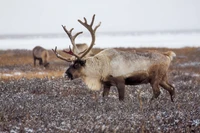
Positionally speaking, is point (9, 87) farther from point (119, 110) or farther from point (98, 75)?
point (119, 110)

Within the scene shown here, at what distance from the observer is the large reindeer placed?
37.8 ft

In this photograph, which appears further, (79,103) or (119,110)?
(79,103)

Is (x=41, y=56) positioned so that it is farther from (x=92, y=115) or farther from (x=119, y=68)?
(x=92, y=115)

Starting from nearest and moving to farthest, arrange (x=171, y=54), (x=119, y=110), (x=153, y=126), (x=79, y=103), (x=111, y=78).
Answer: (x=153, y=126)
(x=119, y=110)
(x=79, y=103)
(x=111, y=78)
(x=171, y=54)

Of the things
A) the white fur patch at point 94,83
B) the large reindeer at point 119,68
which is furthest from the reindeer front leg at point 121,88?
the white fur patch at point 94,83

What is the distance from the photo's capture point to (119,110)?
31.2ft

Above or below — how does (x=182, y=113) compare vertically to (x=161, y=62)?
below

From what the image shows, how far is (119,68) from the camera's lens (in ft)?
37.7

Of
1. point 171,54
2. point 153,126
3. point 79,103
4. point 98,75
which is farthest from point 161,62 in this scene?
point 153,126

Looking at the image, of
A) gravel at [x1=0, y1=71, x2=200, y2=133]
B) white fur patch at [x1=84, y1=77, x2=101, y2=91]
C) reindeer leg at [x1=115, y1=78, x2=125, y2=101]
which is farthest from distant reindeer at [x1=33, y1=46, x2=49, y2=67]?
reindeer leg at [x1=115, y1=78, x2=125, y2=101]

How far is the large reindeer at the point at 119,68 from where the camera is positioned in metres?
11.5

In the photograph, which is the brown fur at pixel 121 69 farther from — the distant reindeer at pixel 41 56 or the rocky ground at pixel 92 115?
the distant reindeer at pixel 41 56

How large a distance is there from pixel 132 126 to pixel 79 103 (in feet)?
10.6

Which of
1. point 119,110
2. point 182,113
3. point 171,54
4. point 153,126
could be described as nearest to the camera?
point 153,126
